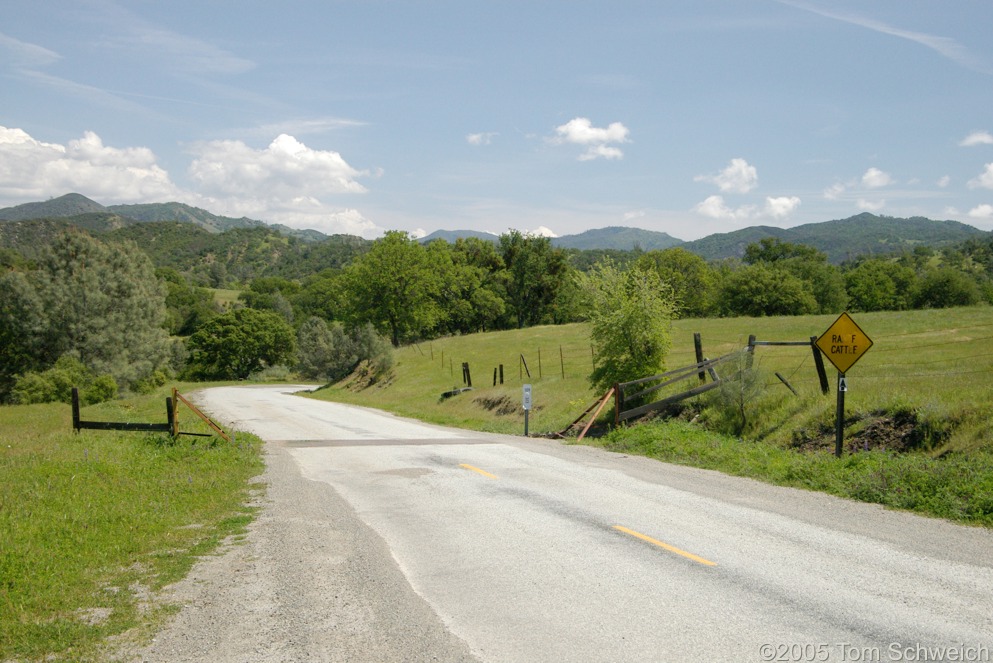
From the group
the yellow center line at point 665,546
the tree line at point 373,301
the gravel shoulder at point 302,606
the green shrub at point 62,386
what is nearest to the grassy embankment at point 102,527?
the gravel shoulder at point 302,606

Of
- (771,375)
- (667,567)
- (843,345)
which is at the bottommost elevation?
(667,567)

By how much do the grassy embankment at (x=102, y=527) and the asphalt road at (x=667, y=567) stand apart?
1863 millimetres

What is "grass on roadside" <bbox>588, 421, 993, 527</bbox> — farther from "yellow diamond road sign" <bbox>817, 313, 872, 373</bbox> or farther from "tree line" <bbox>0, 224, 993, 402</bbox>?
"tree line" <bbox>0, 224, 993, 402</bbox>

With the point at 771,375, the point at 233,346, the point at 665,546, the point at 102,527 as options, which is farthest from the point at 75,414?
the point at 233,346

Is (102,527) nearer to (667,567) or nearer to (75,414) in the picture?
(667,567)

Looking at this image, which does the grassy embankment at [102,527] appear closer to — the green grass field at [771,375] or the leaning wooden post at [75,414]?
the leaning wooden post at [75,414]

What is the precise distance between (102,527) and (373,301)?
61836 millimetres

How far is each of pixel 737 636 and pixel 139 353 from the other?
67.8m

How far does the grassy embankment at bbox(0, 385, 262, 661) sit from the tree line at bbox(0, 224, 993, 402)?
42.8ft

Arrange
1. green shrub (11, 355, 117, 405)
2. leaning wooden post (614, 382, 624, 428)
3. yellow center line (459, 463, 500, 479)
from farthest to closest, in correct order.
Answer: green shrub (11, 355, 117, 405) → leaning wooden post (614, 382, 624, 428) → yellow center line (459, 463, 500, 479)

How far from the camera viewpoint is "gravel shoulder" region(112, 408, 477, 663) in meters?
5.55

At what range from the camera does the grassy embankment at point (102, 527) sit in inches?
246

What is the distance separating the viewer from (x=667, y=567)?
7.43 meters

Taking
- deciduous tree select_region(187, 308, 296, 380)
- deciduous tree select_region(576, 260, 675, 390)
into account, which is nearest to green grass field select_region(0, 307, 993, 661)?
deciduous tree select_region(576, 260, 675, 390)
